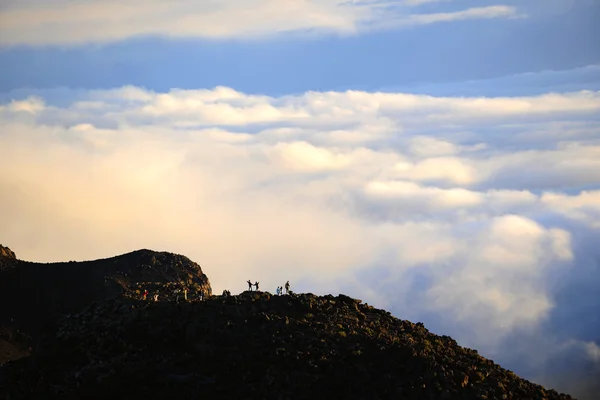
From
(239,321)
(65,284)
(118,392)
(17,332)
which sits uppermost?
(65,284)

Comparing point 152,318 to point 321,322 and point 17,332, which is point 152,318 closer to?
point 321,322

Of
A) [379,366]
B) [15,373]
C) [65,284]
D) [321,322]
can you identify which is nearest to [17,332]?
[65,284]

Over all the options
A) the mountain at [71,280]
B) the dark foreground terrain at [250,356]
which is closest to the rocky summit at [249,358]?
the dark foreground terrain at [250,356]

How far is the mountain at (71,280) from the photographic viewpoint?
162625 millimetres

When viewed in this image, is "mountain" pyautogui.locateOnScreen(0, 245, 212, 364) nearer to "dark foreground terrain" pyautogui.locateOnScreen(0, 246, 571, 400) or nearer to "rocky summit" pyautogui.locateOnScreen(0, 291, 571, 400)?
"dark foreground terrain" pyautogui.locateOnScreen(0, 246, 571, 400)

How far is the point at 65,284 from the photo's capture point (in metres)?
172

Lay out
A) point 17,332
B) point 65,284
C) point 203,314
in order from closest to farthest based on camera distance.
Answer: point 203,314 → point 17,332 → point 65,284

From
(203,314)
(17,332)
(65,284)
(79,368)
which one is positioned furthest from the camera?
(65,284)

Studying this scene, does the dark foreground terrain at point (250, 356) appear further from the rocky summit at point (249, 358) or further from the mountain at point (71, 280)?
the mountain at point (71, 280)

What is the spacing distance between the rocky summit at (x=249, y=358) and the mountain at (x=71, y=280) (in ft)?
234

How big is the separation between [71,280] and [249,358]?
342ft

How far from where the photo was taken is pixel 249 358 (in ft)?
252

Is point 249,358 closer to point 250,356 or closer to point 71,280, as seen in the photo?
point 250,356

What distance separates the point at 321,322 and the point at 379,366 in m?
10.1
